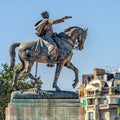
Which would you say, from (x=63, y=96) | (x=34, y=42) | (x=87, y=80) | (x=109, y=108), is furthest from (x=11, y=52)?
(x=87, y=80)

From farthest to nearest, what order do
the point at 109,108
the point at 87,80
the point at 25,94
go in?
1. the point at 87,80
2. the point at 109,108
3. the point at 25,94

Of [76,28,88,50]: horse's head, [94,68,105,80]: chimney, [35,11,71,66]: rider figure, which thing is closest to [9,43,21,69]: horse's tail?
[35,11,71,66]: rider figure

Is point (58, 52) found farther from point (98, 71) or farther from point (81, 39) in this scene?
point (98, 71)

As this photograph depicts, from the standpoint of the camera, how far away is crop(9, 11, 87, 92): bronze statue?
965 inches

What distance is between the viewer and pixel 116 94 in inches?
3529

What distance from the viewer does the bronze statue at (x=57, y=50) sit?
24500 mm

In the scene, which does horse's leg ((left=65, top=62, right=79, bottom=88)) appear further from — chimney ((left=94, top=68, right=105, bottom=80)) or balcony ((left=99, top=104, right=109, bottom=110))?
chimney ((left=94, top=68, right=105, bottom=80))

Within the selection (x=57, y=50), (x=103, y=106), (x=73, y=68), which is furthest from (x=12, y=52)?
(x=103, y=106)

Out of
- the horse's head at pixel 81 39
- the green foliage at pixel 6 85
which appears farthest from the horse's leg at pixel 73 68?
the green foliage at pixel 6 85

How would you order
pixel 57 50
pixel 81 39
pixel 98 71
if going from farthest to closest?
pixel 98 71 < pixel 81 39 < pixel 57 50

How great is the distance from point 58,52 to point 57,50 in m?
0.11

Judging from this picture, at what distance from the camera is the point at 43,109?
79.0ft

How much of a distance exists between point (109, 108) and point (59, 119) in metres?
62.7

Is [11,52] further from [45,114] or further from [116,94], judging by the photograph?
[116,94]
